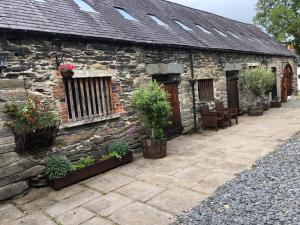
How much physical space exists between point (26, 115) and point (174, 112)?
5041 mm

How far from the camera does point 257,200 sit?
154 inches

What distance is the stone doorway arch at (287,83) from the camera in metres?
17.5

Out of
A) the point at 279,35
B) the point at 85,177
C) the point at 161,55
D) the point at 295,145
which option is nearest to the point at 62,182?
the point at 85,177

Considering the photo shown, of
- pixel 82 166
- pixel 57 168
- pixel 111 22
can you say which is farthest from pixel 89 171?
pixel 111 22

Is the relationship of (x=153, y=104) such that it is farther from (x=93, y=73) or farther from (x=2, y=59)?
(x=2, y=59)

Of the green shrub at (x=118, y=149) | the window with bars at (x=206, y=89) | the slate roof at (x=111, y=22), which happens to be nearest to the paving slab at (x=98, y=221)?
the green shrub at (x=118, y=149)

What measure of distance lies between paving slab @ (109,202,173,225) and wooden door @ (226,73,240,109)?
9.01 m

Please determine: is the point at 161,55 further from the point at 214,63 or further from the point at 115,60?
the point at 214,63

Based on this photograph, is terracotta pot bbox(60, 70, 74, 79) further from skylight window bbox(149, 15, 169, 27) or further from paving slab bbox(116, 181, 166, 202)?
skylight window bbox(149, 15, 169, 27)

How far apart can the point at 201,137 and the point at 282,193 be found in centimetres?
478

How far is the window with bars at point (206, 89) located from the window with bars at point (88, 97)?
448 cm

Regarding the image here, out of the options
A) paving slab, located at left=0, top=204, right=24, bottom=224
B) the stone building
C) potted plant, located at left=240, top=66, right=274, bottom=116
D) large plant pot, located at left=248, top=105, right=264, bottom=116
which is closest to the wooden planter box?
the stone building

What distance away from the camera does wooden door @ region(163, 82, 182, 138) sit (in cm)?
875

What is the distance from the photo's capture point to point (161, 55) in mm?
8352
